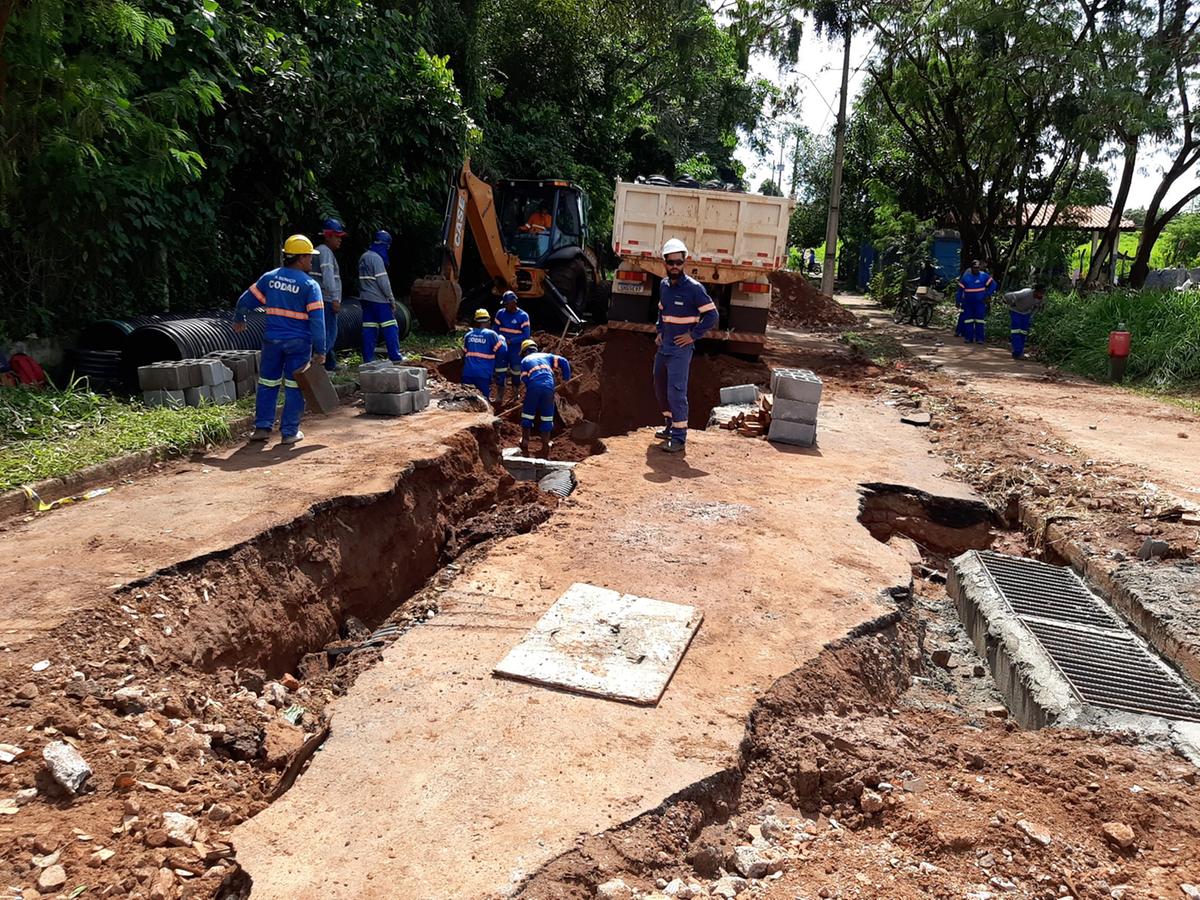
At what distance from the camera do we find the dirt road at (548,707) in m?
2.68

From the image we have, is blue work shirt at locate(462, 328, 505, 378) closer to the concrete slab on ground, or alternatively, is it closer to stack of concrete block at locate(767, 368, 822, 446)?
the concrete slab on ground

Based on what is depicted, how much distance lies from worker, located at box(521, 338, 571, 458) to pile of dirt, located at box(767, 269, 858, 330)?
1383 centimetres

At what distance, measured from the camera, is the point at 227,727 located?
3568mm

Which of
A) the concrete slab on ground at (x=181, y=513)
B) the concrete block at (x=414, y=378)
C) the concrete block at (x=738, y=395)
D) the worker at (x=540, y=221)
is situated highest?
the worker at (x=540, y=221)

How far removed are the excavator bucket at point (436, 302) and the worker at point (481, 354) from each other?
3631mm

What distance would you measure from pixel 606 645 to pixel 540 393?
15.6ft

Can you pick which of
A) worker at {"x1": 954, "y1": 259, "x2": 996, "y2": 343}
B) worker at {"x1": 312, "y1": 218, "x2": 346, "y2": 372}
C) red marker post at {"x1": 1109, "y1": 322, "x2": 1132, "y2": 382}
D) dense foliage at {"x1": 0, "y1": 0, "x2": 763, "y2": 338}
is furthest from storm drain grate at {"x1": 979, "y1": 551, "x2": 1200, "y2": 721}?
worker at {"x1": 954, "y1": 259, "x2": 996, "y2": 343}

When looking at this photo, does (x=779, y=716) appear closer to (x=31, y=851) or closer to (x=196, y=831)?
(x=196, y=831)

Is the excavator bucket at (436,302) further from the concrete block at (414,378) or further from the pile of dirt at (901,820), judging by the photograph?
the pile of dirt at (901,820)

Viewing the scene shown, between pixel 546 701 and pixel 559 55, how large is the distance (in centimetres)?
1994

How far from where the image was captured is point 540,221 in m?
14.6

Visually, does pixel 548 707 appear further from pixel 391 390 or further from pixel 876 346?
pixel 876 346

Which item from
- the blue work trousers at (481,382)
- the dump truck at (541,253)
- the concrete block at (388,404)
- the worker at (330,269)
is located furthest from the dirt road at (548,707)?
the dump truck at (541,253)

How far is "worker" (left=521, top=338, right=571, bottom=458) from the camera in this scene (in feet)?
27.7
